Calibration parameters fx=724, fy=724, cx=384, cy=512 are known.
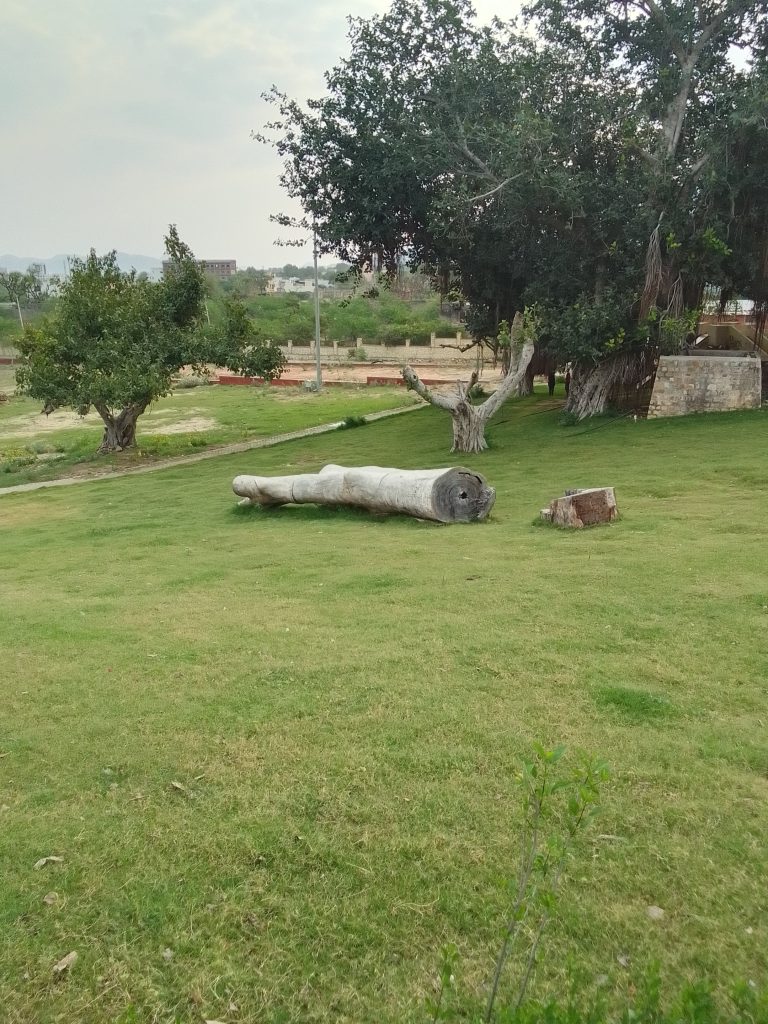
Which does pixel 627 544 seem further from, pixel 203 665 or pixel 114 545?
pixel 114 545

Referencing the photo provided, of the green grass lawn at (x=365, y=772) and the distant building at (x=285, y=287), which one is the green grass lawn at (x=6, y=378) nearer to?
the distant building at (x=285, y=287)

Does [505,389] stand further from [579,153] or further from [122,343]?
[122,343]

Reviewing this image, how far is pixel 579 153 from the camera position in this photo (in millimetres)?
16391

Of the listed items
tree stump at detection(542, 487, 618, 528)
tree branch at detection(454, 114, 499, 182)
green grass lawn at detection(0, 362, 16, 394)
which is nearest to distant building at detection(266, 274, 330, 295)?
green grass lawn at detection(0, 362, 16, 394)

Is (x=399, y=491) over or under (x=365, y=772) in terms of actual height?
over

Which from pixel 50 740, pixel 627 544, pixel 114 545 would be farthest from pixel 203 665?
pixel 114 545

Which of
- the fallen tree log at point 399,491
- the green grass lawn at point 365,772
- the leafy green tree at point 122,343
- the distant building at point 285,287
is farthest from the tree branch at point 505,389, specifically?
the distant building at point 285,287

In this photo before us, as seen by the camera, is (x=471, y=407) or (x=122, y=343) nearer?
(x=471, y=407)

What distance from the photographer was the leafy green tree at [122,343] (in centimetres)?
1834

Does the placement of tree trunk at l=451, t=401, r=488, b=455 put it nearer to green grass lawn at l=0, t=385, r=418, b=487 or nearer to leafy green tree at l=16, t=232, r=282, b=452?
leafy green tree at l=16, t=232, r=282, b=452

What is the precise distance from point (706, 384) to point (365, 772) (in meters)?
14.8

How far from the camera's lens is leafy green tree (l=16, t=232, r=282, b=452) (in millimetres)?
18338

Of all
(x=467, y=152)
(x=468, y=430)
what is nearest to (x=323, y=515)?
(x=468, y=430)

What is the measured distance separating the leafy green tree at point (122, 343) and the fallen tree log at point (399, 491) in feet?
30.4
